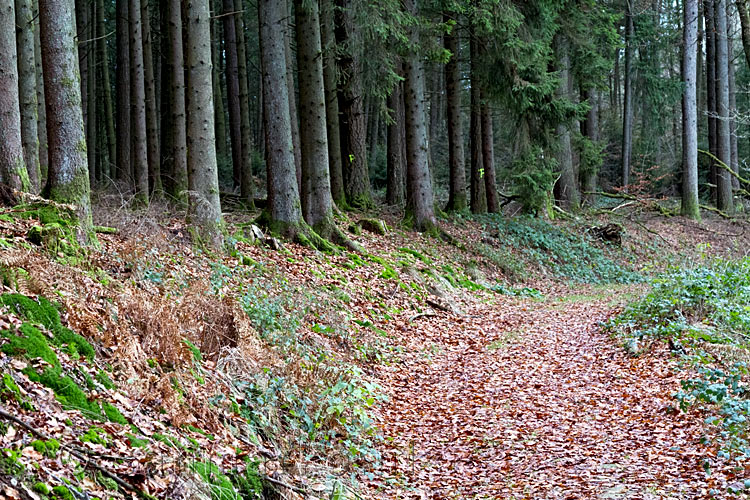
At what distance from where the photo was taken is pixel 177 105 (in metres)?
13.9

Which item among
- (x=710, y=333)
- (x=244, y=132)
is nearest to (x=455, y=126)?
(x=244, y=132)

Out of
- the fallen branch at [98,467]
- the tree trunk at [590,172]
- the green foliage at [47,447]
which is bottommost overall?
the fallen branch at [98,467]

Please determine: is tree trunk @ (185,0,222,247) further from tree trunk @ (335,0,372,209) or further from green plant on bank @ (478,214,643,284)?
green plant on bank @ (478,214,643,284)

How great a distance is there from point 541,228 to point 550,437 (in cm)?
1371

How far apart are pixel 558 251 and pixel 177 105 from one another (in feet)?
35.6

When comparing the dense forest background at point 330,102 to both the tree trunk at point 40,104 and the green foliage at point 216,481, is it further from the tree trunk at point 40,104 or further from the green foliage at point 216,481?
the green foliage at point 216,481

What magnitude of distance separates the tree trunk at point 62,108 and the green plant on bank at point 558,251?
37.5 feet

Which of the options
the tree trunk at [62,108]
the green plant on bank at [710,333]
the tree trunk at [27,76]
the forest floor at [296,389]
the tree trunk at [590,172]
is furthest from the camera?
the tree trunk at [590,172]

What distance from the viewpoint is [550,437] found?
6328 millimetres

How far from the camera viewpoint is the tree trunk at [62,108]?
7230 mm

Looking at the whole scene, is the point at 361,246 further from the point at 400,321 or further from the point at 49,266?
the point at 49,266

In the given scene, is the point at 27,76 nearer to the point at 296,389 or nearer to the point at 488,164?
the point at 296,389

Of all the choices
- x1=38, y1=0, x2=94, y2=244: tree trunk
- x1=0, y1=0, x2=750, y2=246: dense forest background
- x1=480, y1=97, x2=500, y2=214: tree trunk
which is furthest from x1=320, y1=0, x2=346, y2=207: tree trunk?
x1=38, y1=0, x2=94, y2=244: tree trunk

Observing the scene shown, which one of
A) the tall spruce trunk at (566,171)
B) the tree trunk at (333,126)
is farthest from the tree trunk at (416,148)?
the tall spruce trunk at (566,171)
